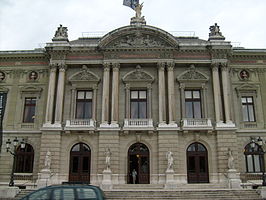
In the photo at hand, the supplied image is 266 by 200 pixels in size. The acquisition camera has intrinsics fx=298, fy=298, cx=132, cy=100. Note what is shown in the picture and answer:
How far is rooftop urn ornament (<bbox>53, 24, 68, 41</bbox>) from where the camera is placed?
2639 cm

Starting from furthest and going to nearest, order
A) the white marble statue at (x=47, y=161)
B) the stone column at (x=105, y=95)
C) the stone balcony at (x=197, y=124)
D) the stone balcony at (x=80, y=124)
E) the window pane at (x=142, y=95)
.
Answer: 1. the window pane at (x=142, y=95)
2. the stone column at (x=105, y=95)
3. the stone balcony at (x=80, y=124)
4. the stone balcony at (x=197, y=124)
5. the white marble statue at (x=47, y=161)

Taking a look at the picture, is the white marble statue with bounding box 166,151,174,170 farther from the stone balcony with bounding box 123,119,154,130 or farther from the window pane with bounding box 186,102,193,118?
the window pane with bounding box 186,102,193,118

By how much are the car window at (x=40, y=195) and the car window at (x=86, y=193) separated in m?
1.12

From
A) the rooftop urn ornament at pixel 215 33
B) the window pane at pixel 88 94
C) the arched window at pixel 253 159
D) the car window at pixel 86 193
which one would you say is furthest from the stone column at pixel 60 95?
the arched window at pixel 253 159

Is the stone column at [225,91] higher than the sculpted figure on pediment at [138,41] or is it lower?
lower

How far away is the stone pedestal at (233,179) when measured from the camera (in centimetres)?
2217

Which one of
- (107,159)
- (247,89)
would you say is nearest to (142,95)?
(107,159)

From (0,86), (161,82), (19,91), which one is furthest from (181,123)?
(0,86)

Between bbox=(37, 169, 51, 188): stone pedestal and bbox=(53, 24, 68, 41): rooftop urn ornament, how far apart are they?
11.4m

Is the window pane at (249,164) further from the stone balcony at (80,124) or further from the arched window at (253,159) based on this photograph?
the stone balcony at (80,124)

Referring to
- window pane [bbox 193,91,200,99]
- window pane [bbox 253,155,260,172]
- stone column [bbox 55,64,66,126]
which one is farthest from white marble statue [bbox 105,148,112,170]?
window pane [bbox 253,155,260,172]

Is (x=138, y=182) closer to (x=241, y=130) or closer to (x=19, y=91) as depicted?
(x=241, y=130)

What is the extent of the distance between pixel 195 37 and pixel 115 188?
54.8 ft

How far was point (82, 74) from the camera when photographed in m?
26.0
